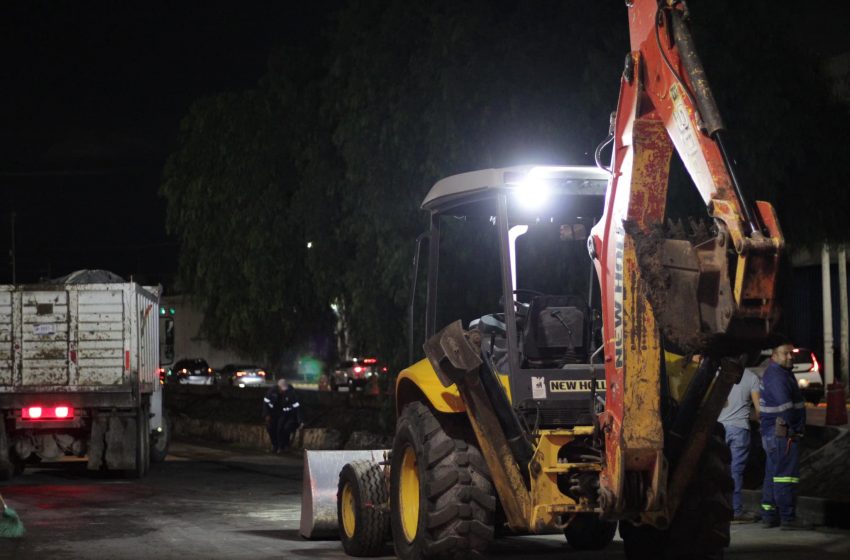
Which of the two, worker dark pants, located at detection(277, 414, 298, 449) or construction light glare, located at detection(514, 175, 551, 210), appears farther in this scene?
worker dark pants, located at detection(277, 414, 298, 449)

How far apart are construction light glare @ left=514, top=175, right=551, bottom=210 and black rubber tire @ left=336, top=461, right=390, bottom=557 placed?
305cm

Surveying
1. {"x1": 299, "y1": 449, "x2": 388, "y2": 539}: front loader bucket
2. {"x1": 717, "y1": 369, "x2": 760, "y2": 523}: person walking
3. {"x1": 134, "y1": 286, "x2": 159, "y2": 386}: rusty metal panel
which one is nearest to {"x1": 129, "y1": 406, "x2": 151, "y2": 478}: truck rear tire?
{"x1": 134, "y1": 286, "x2": 159, "y2": 386}: rusty metal panel

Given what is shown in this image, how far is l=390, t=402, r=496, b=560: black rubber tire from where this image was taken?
931 centimetres

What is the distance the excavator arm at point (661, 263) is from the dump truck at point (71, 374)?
12805 millimetres

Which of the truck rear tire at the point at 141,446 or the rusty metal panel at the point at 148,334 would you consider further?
the rusty metal panel at the point at 148,334

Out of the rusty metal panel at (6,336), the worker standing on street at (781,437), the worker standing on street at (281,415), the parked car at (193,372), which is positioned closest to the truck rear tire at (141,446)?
the rusty metal panel at (6,336)

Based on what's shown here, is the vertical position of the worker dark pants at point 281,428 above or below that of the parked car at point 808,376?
below

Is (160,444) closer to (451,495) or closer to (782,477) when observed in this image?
(782,477)

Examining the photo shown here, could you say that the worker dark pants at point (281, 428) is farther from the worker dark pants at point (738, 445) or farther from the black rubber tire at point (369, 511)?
the black rubber tire at point (369, 511)

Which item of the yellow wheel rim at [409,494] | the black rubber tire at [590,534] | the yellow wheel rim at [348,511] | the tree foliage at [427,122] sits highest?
the tree foliage at [427,122]

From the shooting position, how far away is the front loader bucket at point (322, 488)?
41.5 ft

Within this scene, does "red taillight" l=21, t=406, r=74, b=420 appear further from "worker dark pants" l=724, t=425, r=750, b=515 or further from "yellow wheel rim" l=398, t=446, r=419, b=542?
"yellow wheel rim" l=398, t=446, r=419, b=542

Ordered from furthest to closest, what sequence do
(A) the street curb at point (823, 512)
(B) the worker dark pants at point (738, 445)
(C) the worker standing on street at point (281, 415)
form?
1. (C) the worker standing on street at point (281, 415)
2. (B) the worker dark pants at point (738, 445)
3. (A) the street curb at point (823, 512)

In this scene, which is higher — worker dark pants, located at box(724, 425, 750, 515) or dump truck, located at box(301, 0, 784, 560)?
dump truck, located at box(301, 0, 784, 560)
